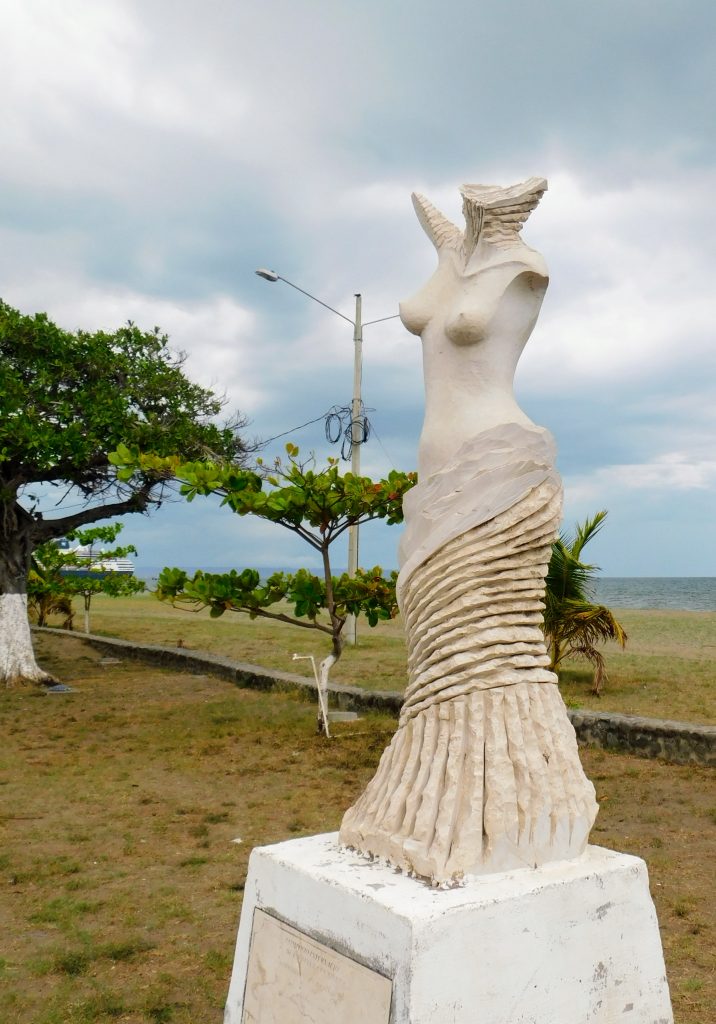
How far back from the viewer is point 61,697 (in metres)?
11.7

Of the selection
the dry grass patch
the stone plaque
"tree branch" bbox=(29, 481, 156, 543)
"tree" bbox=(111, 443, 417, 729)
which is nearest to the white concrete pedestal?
the stone plaque

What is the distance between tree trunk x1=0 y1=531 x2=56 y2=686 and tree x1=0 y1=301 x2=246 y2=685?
0.5 inches

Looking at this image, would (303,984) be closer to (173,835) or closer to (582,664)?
(173,835)

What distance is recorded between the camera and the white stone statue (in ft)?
9.71

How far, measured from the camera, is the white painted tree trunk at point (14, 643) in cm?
1212

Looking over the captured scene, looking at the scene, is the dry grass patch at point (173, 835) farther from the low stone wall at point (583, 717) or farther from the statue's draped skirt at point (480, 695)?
the statue's draped skirt at point (480, 695)

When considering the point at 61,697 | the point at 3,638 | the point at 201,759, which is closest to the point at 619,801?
the point at 201,759

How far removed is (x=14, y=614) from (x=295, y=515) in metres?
5.86

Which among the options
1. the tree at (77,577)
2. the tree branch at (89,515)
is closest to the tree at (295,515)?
the tree branch at (89,515)

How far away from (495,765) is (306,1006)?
39.8 inches

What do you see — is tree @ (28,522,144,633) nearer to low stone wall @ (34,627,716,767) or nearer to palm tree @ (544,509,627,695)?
low stone wall @ (34,627,716,767)

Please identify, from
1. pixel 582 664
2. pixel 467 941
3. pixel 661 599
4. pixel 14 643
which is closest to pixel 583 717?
pixel 582 664

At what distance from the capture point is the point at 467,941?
2.65 m

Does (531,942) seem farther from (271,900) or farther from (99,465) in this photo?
(99,465)
